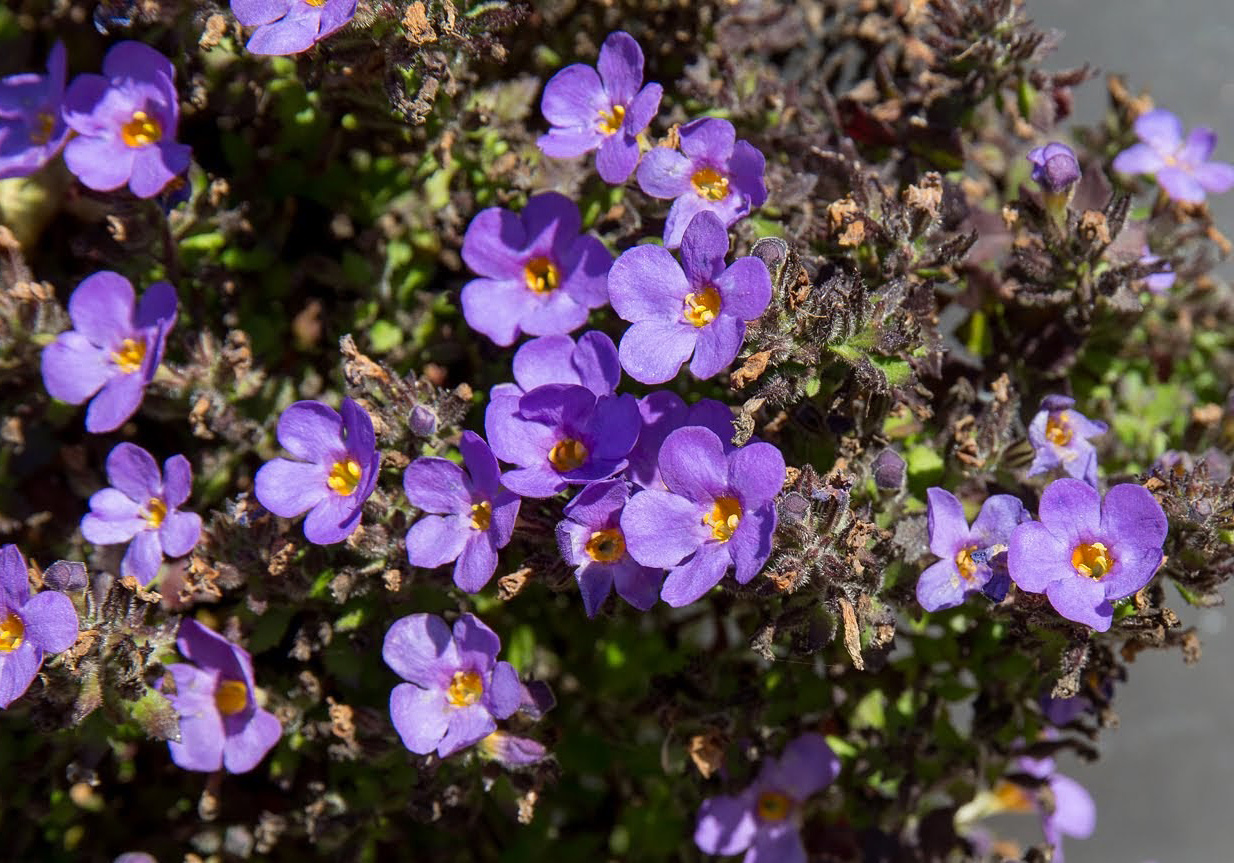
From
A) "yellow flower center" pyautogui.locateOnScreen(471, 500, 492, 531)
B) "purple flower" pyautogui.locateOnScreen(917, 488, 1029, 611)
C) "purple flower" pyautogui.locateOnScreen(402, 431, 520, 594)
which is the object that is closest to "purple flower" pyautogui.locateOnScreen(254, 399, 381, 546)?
"purple flower" pyautogui.locateOnScreen(402, 431, 520, 594)

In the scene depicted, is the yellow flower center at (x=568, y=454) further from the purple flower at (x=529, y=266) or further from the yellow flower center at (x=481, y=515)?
the purple flower at (x=529, y=266)

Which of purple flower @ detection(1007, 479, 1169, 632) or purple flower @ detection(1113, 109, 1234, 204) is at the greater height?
purple flower @ detection(1113, 109, 1234, 204)

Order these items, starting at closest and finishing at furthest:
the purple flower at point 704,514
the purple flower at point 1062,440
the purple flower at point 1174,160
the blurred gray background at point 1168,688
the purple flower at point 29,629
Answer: the purple flower at point 704,514 → the purple flower at point 29,629 → the purple flower at point 1062,440 → the purple flower at point 1174,160 → the blurred gray background at point 1168,688

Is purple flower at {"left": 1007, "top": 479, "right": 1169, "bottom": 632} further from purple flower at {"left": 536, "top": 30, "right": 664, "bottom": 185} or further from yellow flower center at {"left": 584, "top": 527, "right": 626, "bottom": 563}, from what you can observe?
purple flower at {"left": 536, "top": 30, "right": 664, "bottom": 185}

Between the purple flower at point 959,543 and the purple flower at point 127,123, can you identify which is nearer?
the purple flower at point 959,543

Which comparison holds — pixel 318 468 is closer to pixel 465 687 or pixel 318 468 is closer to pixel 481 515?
pixel 481 515

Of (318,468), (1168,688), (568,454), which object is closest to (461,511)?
(568,454)

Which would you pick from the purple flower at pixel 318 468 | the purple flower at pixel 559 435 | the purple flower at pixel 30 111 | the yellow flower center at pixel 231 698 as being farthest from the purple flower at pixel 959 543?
the purple flower at pixel 30 111
